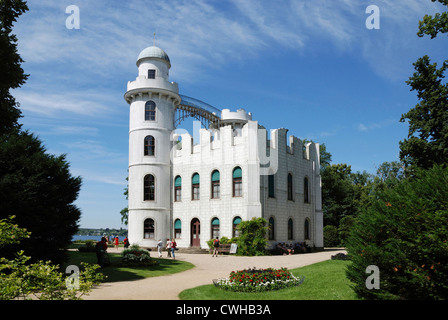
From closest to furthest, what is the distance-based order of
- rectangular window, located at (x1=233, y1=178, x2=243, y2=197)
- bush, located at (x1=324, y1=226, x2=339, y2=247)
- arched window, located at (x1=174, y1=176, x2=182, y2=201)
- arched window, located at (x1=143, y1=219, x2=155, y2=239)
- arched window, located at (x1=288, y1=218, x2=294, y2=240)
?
1. rectangular window, located at (x1=233, y1=178, x2=243, y2=197)
2. arched window, located at (x1=288, y1=218, x2=294, y2=240)
3. arched window, located at (x1=143, y1=219, x2=155, y2=239)
4. arched window, located at (x1=174, y1=176, x2=182, y2=201)
5. bush, located at (x1=324, y1=226, x2=339, y2=247)

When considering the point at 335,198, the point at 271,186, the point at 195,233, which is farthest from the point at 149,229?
the point at 335,198

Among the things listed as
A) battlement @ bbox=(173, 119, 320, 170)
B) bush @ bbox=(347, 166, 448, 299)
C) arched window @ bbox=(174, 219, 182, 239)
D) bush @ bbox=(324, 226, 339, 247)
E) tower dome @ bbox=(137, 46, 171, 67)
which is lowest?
bush @ bbox=(324, 226, 339, 247)

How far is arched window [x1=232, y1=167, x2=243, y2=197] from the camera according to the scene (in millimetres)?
33906

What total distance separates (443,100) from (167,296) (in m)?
25.6

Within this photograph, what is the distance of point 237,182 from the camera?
34.2 meters

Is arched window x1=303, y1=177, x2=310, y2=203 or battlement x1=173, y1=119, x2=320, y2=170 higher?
battlement x1=173, y1=119, x2=320, y2=170

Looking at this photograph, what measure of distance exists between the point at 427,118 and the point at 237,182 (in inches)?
638

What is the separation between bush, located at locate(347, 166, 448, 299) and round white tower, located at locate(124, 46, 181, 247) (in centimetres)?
2939

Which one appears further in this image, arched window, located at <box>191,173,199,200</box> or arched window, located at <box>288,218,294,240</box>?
arched window, located at <box>191,173,199,200</box>

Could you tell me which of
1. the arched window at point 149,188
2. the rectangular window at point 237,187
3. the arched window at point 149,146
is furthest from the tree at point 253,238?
the arched window at point 149,146

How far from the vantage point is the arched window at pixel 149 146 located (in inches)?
1523

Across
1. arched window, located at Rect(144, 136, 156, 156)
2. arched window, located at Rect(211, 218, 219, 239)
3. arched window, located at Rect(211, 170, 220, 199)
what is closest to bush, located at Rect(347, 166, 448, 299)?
arched window, located at Rect(211, 218, 219, 239)

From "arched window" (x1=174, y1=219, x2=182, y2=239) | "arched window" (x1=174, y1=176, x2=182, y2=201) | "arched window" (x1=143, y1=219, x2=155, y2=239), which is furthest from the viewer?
"arched window" (x1=174, y1=176, x2=182, y2=201)

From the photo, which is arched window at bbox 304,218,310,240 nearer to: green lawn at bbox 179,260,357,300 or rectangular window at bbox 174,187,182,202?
rectangular window at bbox 174,187,182,202
